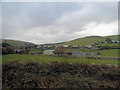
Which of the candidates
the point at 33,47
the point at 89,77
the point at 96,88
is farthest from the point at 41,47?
the point at 96,88

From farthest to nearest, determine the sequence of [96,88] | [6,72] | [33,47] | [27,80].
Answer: [33,47] → [6,72] → [27,80] → [96,88]

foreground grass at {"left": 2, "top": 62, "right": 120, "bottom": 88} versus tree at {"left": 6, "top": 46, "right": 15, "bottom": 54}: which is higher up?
tree at {"left": 6, "top": 46, "right": 15, "bottom": 54}

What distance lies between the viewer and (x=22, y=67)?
5.32 meters

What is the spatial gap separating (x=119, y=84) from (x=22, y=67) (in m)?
6.05

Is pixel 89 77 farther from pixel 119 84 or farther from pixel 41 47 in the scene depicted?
pixel 41 47

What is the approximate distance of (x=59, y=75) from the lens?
5.00m

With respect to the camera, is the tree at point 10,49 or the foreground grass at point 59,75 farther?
the tree at point 10,49

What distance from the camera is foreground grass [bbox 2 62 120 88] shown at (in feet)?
14.6

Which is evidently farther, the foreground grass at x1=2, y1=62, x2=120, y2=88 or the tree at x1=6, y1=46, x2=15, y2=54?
the tree at x1=6, y1=46, x2=15, y2=54

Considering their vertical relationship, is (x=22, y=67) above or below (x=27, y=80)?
above

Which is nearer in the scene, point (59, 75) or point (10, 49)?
point (59, 75)

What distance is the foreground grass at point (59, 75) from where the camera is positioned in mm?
4445

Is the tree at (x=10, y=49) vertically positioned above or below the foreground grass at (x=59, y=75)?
above

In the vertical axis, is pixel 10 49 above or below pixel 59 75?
above
